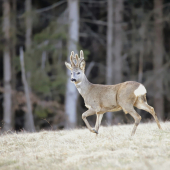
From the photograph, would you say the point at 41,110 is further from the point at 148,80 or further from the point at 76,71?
the point at 76,71

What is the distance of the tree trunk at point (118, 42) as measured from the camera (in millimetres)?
19609

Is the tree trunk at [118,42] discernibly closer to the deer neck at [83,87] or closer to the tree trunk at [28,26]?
the tree trunk at [28,26]

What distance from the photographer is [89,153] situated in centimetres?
523

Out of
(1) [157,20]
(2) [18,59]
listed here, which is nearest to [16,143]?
(2) [18,59]

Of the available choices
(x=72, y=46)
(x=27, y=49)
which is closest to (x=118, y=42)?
(x=72, y=46)

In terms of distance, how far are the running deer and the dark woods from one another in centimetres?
901

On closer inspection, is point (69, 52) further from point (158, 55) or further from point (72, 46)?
point (158, 55)

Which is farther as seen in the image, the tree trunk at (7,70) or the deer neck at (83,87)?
the tree trunk at (7,70)

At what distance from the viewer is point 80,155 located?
508 centimetres

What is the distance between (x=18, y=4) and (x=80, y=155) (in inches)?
776

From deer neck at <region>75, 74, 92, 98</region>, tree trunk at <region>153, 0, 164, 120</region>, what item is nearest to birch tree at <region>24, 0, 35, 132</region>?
tree trunk at <region>153, 0, 164, 120</region>

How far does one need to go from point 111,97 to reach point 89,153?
2150 millimetres

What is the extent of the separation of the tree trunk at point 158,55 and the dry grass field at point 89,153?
13.8 meters

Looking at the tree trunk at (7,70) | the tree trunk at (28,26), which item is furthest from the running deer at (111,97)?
the tree trunk at (28,26)
